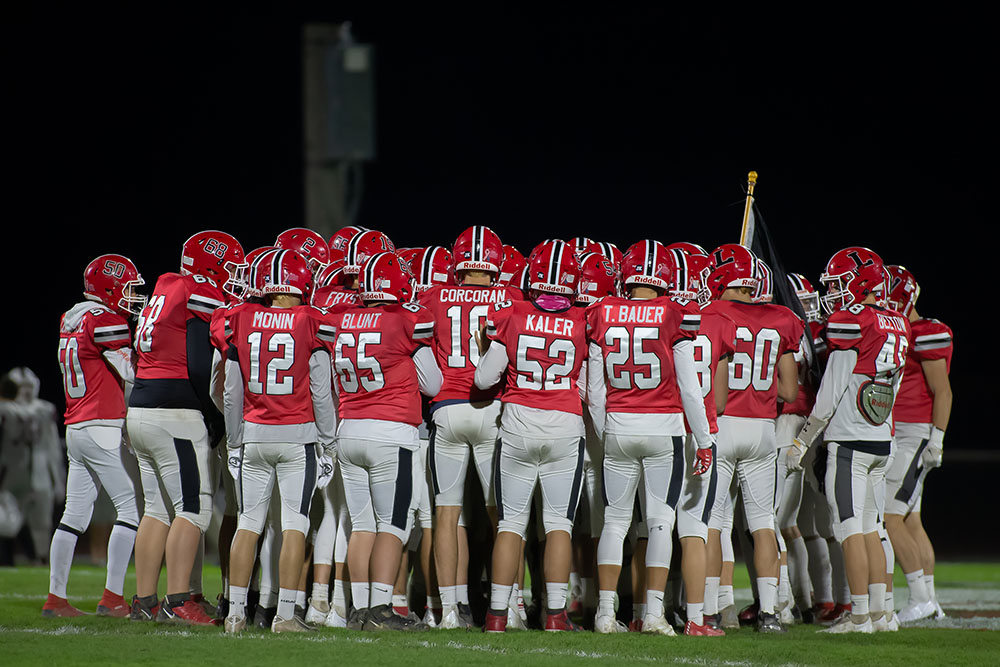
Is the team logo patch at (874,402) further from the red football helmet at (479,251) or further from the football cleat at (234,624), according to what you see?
the football cleat at (234,624)

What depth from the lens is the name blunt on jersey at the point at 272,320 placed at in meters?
6.10

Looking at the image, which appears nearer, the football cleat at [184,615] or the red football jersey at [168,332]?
the football cleat at [184,615]

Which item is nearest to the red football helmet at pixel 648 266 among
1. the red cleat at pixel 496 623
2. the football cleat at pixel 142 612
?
the red cleat at pixel 496 623

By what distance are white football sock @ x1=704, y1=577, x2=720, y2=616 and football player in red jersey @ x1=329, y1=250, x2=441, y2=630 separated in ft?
5.21

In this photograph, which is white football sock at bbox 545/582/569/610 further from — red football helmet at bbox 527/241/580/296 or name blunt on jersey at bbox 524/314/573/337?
red football helmet at bbox 527/241/580/296

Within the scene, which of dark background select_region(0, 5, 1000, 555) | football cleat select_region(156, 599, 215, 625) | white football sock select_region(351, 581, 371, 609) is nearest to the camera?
white football sock select_region(351, 581, 371, 609)

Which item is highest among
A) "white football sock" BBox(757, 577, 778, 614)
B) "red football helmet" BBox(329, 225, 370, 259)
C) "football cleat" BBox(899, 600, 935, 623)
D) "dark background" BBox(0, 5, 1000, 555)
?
"dark background" BBox(0, 5, 1000, 555)

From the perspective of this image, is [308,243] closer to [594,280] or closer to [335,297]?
[335,297]

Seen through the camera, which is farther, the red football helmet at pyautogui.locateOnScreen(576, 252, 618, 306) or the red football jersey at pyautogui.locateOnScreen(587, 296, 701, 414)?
the red football helmet at pyautogui.locateOnScreen(576, 252, 618, 306)

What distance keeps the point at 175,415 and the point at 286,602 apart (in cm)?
125

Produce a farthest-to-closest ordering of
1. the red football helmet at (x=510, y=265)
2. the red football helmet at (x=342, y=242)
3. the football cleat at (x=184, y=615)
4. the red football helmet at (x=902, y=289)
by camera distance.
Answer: the red football helmet at (x=902, y=289)
the red football helmet at (x=342, y=242)
the red football helmet at (x=510, y=265)
the football cleat at (x=184, y=615)

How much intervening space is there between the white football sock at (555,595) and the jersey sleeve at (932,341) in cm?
310

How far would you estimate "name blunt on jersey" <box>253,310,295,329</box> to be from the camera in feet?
20.0

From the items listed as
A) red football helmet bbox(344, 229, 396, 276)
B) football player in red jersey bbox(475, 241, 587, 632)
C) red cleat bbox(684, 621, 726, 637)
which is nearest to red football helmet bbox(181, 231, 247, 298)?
red football helmet bbox(344, 229, 396, 276)
